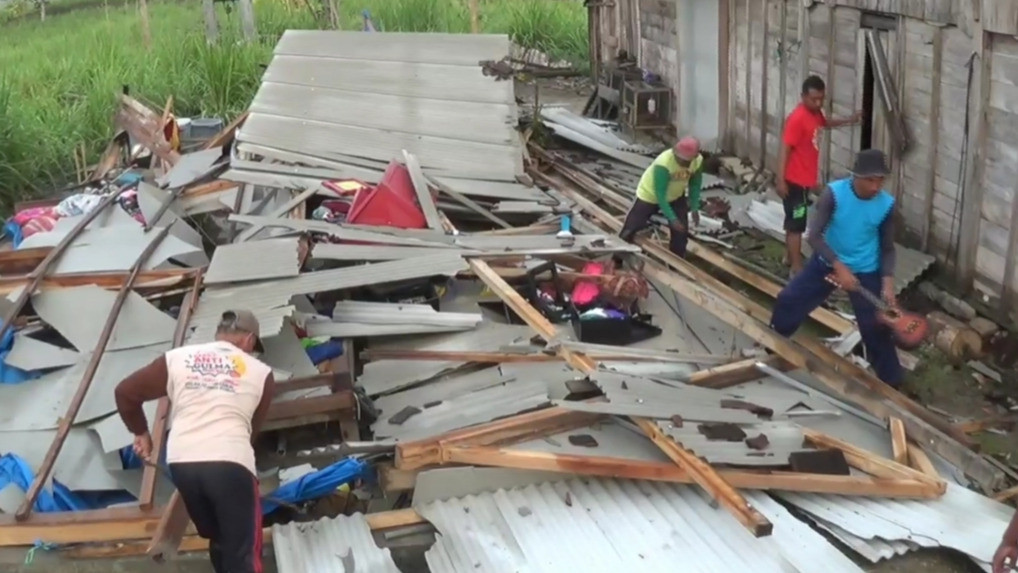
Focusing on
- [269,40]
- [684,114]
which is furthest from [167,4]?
[684,114]

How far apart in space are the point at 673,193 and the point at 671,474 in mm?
4100

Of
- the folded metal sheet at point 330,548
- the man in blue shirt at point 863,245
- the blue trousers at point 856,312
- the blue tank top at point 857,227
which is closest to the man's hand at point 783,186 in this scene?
the blue trousers at point 856,312

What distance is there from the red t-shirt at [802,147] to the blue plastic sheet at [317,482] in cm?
498

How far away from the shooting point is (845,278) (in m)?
5.75

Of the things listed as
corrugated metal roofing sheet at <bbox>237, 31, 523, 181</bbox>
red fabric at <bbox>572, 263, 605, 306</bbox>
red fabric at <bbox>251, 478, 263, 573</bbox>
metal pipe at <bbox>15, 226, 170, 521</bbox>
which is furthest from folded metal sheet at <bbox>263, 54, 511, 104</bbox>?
red fabric at <bbox>251, 478, 263, 573</bbox>

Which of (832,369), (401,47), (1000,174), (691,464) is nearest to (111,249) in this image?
(401,47)

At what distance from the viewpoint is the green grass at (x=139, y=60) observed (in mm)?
11453

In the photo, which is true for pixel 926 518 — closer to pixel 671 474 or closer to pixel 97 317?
pixel 671 474

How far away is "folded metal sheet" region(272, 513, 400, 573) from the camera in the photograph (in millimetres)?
4441

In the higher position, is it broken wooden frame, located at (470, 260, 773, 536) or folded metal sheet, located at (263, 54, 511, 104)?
folded metal sheet, located at (263, 54, 511, 104)

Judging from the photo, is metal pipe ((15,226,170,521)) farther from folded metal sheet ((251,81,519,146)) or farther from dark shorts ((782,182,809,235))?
dark shorts ((782,182,809,235))

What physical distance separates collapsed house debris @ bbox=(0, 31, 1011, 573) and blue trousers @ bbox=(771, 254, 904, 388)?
225mm

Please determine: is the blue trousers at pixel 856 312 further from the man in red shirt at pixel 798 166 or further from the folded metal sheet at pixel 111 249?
the folded metal sheet at pixel 111 249

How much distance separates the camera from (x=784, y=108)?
10.9 metres
